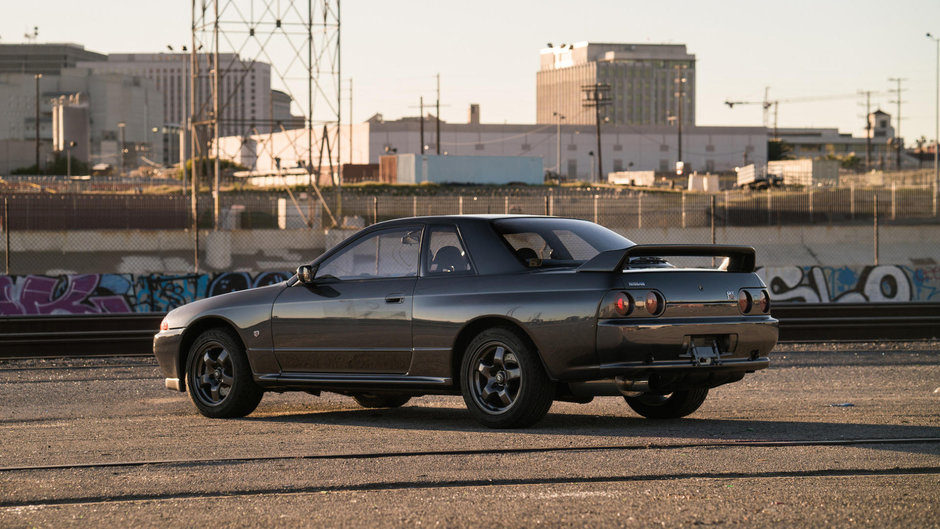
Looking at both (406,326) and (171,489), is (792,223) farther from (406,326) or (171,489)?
(171,489)

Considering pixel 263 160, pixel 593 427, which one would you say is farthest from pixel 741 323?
pixel 263 160

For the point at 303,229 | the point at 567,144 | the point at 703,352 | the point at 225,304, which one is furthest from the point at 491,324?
the point at 567,144

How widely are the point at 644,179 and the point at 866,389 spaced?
9817cm

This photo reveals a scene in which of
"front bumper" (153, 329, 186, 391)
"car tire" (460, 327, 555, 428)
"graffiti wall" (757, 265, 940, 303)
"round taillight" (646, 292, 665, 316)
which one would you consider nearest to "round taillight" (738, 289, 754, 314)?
"round taillight" (646, 292, 665, 316)

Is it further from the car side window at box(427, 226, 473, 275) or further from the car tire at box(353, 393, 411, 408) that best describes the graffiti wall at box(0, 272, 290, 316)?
the car side window at box(427, 226, 473, 275)

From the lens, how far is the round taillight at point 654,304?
27.1 feet

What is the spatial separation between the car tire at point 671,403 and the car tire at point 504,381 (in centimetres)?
127

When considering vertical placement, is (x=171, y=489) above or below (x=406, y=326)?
below

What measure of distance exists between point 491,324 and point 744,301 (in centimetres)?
176

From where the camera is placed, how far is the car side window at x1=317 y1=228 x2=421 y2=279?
9406 millimetres

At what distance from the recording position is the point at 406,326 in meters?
9.15

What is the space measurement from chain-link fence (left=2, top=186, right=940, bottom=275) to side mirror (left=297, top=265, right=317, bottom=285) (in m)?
24.2

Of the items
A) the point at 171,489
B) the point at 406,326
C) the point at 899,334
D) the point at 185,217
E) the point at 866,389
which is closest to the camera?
the point at 171,489

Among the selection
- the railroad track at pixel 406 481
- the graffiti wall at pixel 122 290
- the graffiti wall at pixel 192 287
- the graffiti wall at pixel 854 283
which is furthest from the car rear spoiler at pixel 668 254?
the graffiti wall at pixel 854 283
